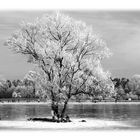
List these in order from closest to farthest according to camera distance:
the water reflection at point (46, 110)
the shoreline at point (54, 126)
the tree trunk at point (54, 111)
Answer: the shoreline at point (54, 126) < the tree trunk at point (54, 111) < the water reflection at point (46, 110)

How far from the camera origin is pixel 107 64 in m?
13.3

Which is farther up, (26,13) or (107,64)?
(26,13)

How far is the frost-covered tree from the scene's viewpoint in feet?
47.2

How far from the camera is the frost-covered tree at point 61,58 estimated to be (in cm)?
1438

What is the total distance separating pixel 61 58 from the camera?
574 inches

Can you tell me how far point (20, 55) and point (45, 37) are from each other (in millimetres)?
996

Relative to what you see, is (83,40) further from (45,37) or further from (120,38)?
(120,38)

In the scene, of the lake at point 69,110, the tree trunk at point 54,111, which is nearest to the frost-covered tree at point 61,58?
the tree trunk at point 54,111

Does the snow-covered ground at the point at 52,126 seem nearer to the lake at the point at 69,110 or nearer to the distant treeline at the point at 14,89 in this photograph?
the lake at the point at 69,110

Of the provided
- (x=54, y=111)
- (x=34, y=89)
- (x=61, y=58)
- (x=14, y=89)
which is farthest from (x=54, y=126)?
(x=61, y=58)

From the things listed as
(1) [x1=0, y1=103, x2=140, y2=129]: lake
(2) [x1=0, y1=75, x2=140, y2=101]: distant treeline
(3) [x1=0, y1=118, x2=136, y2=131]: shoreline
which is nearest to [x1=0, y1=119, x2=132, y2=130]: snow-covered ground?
(3) [x1=0, y1=118, x2=136, y2=131]: shoreline

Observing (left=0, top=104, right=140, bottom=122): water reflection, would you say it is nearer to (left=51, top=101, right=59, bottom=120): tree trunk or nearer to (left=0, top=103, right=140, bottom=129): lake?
(left=0, top=103, right=140, bottom=129): lake

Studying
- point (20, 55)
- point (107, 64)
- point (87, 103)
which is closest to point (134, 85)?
point (107, 64)

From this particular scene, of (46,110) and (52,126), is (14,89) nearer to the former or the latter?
(52,126)
